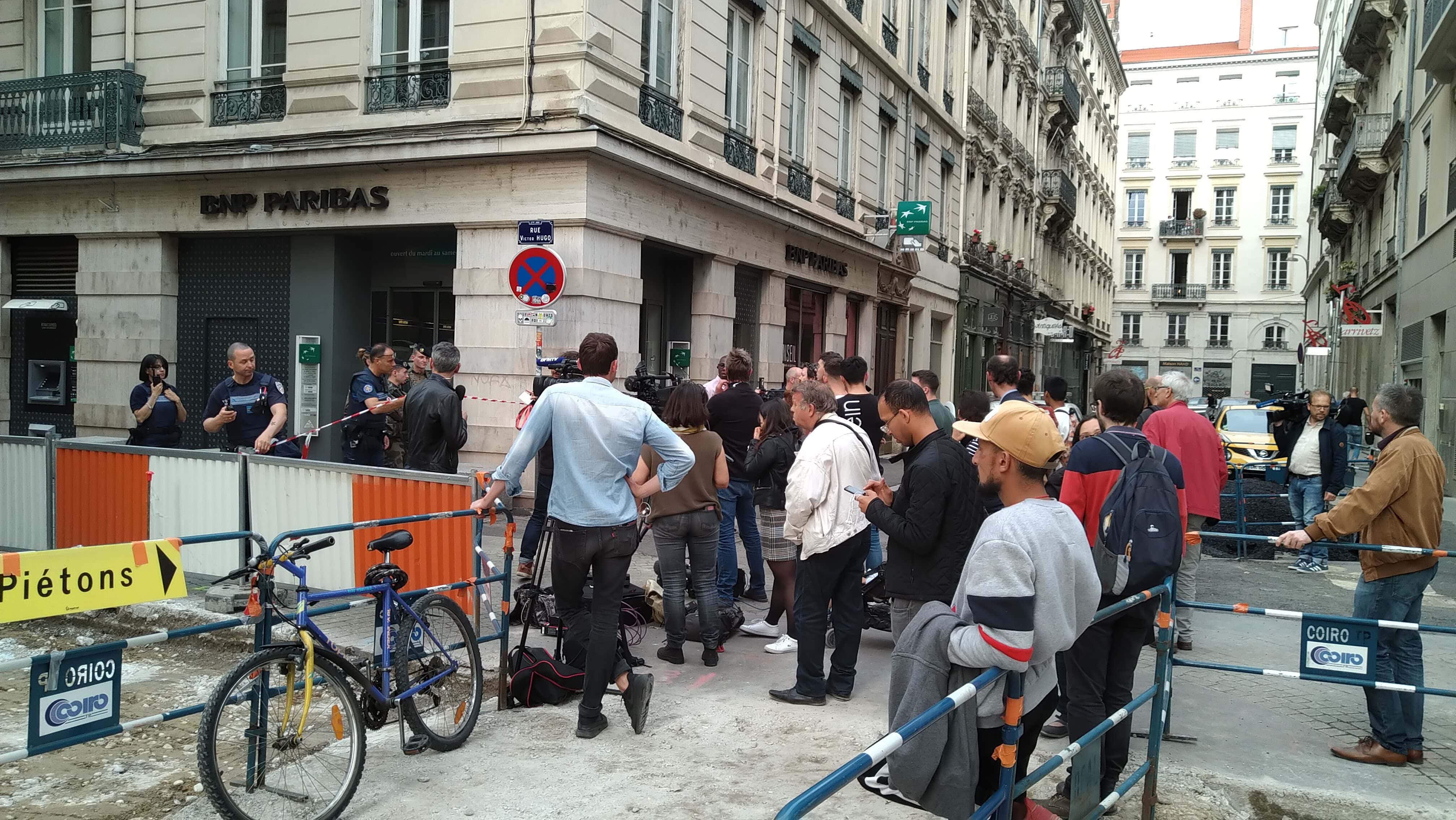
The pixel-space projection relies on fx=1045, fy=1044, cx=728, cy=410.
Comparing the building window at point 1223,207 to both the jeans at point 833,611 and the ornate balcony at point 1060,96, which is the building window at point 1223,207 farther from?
the jeans at point 833,611

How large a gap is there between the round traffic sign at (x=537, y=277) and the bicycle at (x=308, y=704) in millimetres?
5810

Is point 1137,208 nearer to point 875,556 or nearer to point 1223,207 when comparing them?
point 1223,207

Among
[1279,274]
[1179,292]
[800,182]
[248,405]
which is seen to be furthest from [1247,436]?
[1279,274]

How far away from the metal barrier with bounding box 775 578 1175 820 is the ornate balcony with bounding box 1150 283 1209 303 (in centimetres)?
6410

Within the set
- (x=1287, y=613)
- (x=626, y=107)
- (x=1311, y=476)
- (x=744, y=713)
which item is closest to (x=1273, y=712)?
(x=1287, y=613)

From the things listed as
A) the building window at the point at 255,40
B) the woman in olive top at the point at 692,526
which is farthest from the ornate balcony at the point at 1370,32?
the woman in olive top at the point at 692,526

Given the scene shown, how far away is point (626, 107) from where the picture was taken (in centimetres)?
1311

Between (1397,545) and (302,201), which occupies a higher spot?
(302,201)

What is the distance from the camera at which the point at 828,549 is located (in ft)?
18.8

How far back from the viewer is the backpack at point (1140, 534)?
4379 mm

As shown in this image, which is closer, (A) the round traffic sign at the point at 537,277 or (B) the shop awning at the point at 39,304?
(A) the round traffic sign at the point at 537,277

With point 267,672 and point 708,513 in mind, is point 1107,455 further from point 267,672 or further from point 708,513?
point 267,672

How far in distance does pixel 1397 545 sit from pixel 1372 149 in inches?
1021

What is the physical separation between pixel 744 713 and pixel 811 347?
15516 millimetres
